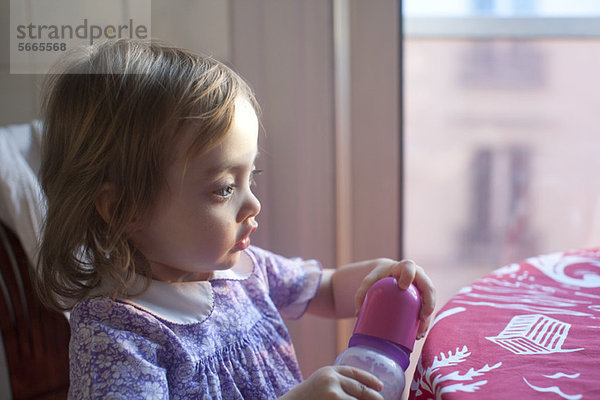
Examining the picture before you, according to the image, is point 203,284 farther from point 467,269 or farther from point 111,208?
point 467,269

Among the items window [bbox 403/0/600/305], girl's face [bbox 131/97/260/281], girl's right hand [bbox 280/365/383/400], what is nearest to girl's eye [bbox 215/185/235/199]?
girl's face [bbox 131/97/260/281]

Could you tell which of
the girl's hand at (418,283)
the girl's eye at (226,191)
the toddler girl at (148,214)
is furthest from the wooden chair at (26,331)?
the girl's hand at (418,283)

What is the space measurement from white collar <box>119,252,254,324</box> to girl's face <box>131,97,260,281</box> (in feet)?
0.08

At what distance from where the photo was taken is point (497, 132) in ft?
4.17

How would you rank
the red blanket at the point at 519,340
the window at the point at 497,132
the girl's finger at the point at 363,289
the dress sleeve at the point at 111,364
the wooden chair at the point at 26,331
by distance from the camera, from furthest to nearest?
1. the window at the point at 497,132
2. the wooden chair at the point at 26,331
3. the girl's finger at the point at 363,289
4. the dress sleeve at the point at 111,364
5. the red blanket at the point at 519,340

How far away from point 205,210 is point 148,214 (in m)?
0.06

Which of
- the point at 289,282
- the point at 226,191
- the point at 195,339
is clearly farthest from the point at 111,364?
the point at 289,282

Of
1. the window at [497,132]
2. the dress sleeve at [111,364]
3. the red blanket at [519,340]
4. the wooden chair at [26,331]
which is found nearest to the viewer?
the red blanket at [519,340]

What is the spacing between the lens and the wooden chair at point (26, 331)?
79cm

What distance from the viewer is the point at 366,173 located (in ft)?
3.92

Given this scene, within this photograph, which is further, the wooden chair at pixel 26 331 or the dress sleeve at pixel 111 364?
the wooden chair at pixel 26 331

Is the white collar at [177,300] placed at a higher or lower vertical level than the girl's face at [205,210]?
lower

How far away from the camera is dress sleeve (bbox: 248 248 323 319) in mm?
826

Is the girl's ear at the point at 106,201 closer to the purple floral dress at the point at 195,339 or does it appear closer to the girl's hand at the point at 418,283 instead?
the purple floral dress at the point at 195,339
